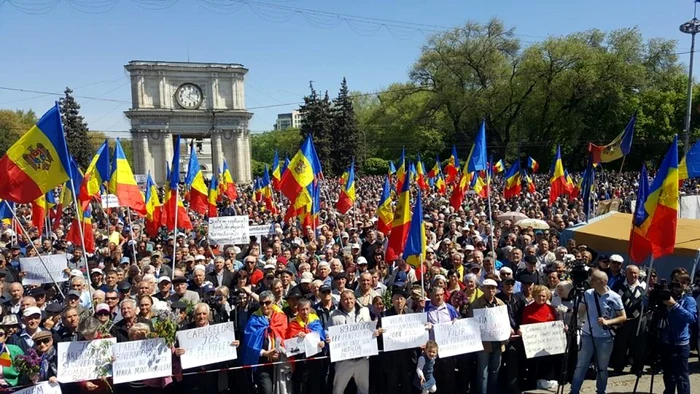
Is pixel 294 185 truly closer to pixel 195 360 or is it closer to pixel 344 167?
pixel 195 360

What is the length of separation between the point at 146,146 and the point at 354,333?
5907 cm

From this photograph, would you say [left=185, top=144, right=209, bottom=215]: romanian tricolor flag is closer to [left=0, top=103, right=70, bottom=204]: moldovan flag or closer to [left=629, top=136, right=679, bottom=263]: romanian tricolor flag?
[left=0, top=103, right=70, bottom=204]: moldovan flag

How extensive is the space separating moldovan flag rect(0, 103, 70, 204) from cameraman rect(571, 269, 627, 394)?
7.01 m

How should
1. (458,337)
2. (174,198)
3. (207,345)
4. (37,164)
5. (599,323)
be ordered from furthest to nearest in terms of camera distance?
(174,198), (37,164), (458,337), (599,323), (207,345)

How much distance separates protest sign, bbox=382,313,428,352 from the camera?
250 inches

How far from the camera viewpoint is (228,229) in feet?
40.6

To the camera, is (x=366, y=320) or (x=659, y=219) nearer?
(x=366, y=320)

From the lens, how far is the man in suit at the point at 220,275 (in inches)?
364

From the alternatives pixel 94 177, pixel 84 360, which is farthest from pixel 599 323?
pixel 94 177

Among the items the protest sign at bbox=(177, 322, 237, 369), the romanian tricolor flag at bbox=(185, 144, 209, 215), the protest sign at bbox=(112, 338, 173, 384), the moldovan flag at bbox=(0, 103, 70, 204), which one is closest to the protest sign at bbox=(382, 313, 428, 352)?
the protest sign at bbox=(177, 322, 237, 369)

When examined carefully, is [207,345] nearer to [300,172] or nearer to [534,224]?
[300,172]

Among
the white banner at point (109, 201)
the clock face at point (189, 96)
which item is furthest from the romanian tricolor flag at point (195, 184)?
the clock face at point (189, 96)

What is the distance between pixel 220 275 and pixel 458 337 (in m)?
4.58

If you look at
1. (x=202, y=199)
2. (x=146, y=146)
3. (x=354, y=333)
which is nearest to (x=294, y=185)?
(x=202, y=199)
